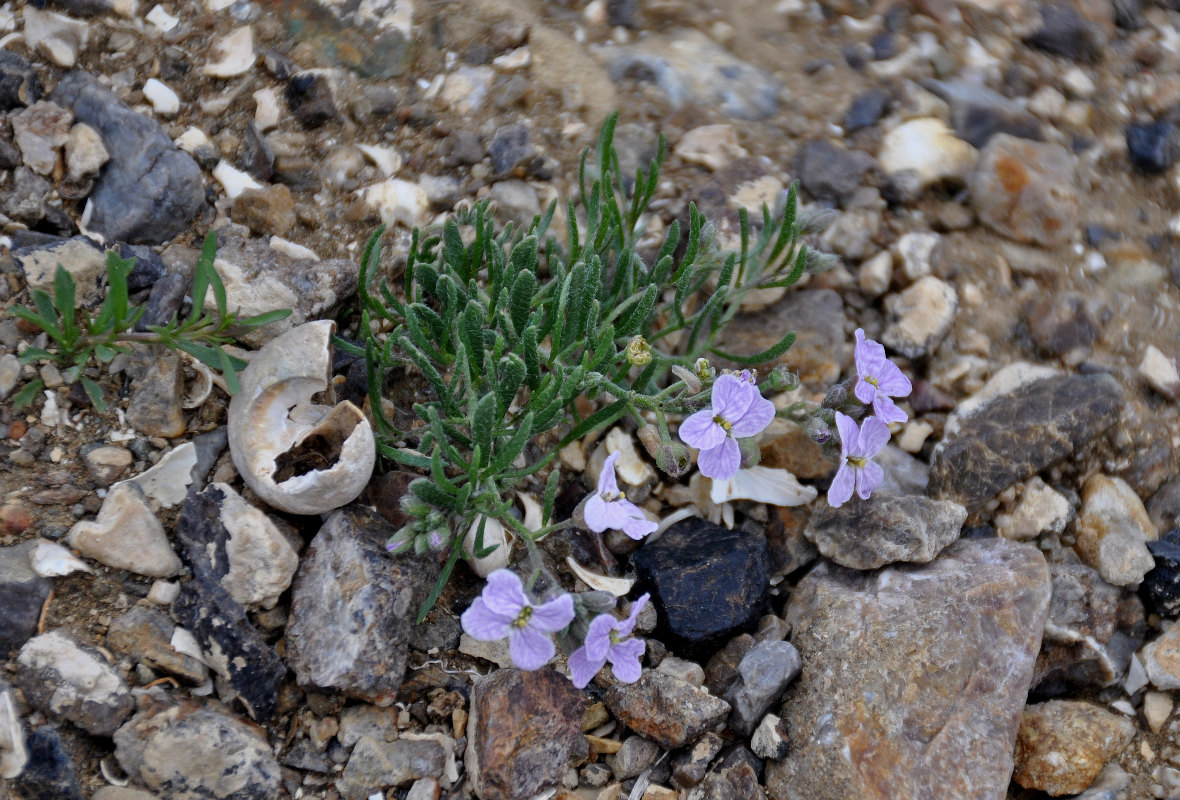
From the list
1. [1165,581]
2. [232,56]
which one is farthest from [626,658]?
[232,56]

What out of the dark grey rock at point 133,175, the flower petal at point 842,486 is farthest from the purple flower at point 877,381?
the dark grey rock at point 133,175

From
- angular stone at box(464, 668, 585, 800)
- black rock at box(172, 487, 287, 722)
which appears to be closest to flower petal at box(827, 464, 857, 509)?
A: angular stone at box(464, 668, 585, 800)

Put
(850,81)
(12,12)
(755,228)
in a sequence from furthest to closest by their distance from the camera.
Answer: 1. (850,81)
2. (755,228)
3. (12,12)

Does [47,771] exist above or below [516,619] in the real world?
below

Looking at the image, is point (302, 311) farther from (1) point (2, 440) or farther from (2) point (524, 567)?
(2) point (524, 567)

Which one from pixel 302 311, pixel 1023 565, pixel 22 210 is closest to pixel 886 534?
pixel 1023 565

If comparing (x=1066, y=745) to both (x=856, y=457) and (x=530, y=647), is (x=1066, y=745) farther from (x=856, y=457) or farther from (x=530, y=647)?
(x=530, y=647)
